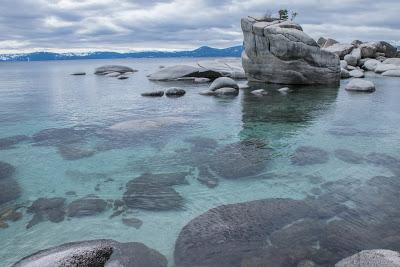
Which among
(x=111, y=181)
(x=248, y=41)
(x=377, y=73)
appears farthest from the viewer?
(x=377, y=73)

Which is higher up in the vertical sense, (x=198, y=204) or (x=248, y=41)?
(x=248, y=41)

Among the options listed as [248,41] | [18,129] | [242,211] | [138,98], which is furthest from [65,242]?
[248,41]

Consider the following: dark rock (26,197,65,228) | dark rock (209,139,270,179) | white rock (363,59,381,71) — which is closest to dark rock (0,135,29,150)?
dark rock (26,197,65,228)

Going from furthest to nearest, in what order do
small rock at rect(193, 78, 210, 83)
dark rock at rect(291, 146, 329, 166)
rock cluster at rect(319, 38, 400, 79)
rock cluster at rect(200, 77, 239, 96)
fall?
rock cluster at rect(319, 38, 400, 79), small rock at rect(193, 78, 210, 83), rock cluster at rect(200, 77, 239, 96), dark rock at rect(291, 146, 329, 166)

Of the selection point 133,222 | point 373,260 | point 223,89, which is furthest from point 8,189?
point 223,89

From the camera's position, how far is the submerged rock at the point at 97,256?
588 centimetres

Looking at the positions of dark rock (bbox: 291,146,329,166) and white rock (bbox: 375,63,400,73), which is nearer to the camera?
dark rock (bbox: 291,146,329,166)

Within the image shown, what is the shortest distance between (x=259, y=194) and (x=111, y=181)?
13.9 feet

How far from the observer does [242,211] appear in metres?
8.30

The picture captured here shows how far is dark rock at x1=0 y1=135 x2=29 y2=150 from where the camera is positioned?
14422 millimetres

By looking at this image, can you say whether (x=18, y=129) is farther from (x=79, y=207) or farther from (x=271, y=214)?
(x=271, y=214)

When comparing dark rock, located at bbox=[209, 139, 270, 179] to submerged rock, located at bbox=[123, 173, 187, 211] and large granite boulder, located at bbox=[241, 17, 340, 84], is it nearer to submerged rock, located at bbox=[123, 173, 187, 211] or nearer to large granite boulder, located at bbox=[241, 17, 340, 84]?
submerged rock, located at bbox=[123, 173, 187, 211]

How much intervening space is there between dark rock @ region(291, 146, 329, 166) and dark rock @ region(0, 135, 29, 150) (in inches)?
428

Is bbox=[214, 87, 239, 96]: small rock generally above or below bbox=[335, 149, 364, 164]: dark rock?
above
